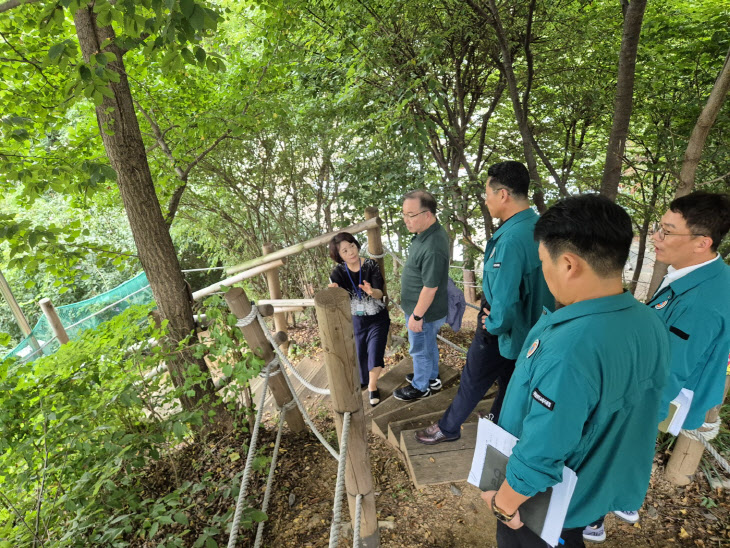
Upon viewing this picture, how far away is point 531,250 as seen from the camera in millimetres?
1938

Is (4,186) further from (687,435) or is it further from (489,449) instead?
(687,435)

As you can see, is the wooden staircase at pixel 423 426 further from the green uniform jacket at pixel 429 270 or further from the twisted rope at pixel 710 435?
the twisted rope at pixel 710 435

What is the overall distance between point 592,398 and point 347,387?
974 mm

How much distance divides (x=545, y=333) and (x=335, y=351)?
83 centimetres

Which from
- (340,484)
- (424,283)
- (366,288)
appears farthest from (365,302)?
(340,484)

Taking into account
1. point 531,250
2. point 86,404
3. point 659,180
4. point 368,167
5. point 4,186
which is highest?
point 4,186

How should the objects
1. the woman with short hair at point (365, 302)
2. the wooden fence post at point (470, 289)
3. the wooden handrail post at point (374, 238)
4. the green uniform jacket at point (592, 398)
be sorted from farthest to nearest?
the wooden fence post at point (470, 289)
the wooden handrail post at point (374, 238)
the woman with short hair at point (365, 302)
the green uniform jacket at point (592, 398)

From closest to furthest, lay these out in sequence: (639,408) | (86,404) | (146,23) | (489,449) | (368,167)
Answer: (639,408)
(489,449)
(146,23)
(86,404)
(368,167)

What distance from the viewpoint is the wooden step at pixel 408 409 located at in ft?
9.57

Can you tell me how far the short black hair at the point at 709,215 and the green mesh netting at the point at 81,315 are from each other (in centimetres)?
532

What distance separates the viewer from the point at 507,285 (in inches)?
76.4

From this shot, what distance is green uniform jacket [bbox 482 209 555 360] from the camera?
1935 mm

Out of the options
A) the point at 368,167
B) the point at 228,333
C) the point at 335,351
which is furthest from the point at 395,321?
the point at 335,351

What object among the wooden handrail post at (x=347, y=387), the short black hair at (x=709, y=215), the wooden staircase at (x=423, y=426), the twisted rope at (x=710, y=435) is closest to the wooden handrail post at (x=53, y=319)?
the wooden staircase at (x=423, y=426)
